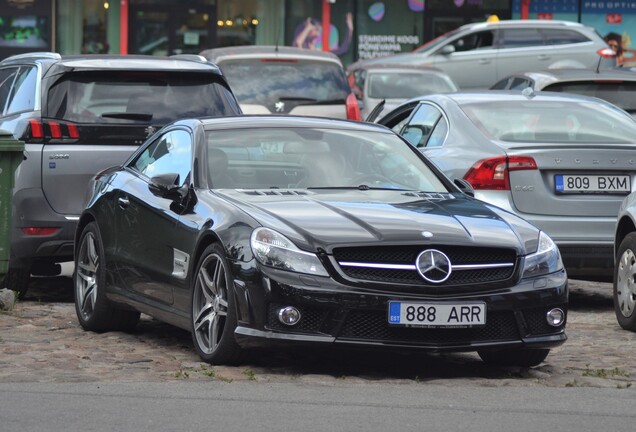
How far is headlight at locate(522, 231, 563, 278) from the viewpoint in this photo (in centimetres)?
801

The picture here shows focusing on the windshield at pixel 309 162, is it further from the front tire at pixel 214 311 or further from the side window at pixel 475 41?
the side window at pixel 475 41

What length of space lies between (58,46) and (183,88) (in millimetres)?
22193

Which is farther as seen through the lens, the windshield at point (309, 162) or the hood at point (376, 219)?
the windshield at point (309, 162)

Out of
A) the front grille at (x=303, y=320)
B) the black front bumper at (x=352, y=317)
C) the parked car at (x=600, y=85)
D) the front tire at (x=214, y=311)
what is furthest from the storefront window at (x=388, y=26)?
the front grille at (x=303, y=320)

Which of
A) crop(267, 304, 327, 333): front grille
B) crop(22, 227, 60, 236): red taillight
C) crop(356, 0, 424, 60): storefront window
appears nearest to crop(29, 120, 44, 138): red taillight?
crop(22, 227, 60, 236): red taillight

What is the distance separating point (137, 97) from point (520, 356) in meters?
4.35

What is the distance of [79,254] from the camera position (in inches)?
404

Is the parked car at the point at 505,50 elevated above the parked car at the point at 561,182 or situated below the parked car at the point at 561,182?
below

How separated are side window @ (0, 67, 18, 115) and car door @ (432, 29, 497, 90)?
15.3 m

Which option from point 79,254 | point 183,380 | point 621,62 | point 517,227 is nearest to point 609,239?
point 517,227

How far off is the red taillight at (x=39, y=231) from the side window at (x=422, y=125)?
10.1 feet

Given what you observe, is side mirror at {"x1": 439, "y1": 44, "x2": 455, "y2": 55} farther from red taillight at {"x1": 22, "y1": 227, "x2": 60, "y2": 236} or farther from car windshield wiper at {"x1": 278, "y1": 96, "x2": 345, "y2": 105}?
red taillight at {"x1": 22, "y1": 227, "x2": 60, "y2": 236}

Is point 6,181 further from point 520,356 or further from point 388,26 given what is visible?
point 388,26

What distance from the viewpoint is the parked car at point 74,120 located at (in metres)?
11.1
